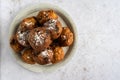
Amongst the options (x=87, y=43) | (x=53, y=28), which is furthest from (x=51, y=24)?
(x=87, y=43)

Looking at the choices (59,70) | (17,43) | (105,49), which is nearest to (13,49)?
(17,43)

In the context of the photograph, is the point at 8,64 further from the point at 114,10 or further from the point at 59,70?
the point at 114,10

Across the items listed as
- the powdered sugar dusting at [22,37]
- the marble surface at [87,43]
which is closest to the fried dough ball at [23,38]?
the powdered sugar dusting at [22,37]

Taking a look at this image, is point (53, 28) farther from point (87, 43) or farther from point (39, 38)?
point (87, 43)

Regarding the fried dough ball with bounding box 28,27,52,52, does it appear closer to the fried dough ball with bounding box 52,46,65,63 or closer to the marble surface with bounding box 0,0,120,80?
the fried dough ball with bounding box 52,46,65,63

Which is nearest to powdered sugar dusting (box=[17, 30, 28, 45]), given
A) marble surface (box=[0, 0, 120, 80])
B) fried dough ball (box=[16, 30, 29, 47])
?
fried dough ball (box=[16, 30, 29, 47])
